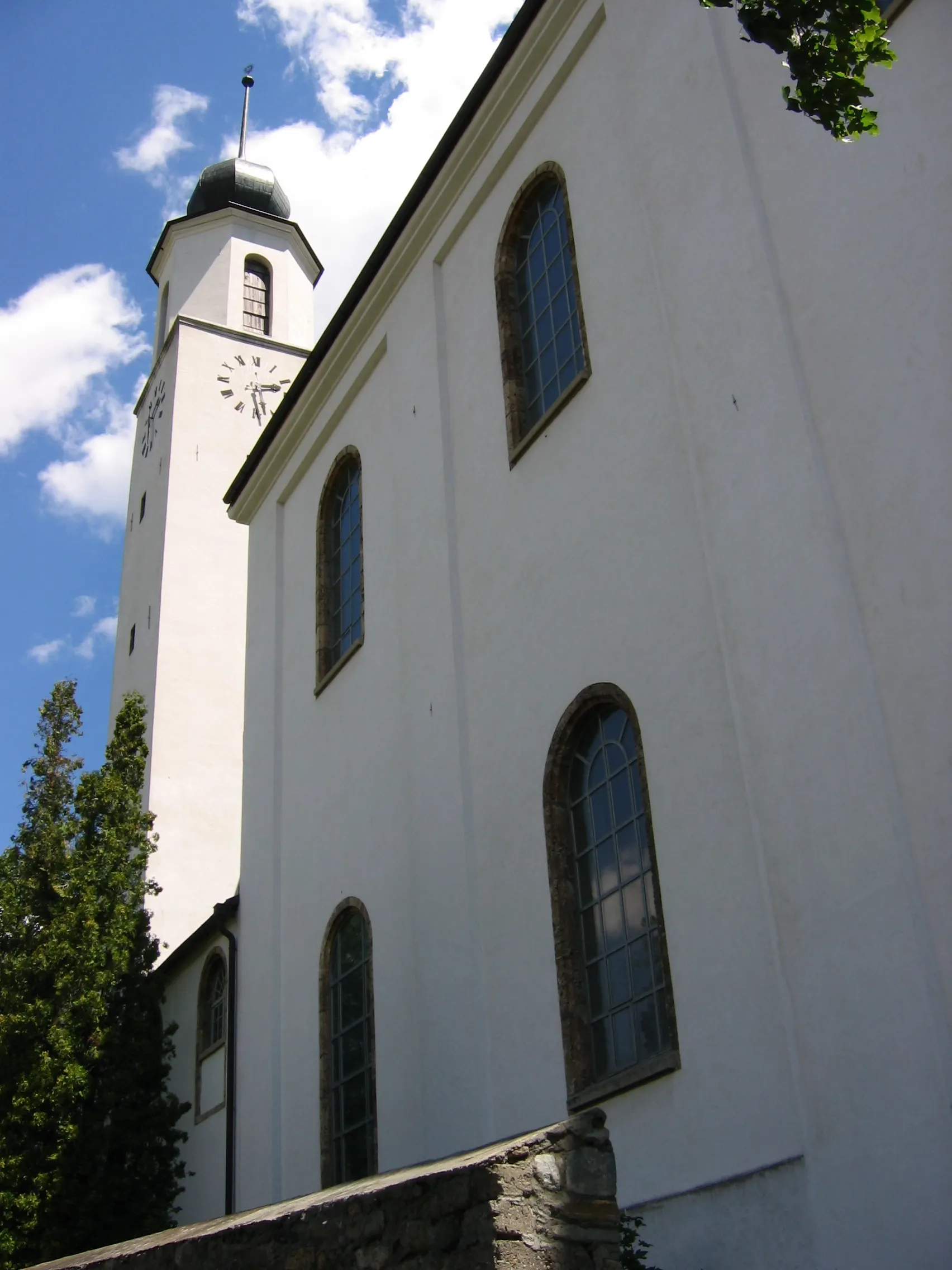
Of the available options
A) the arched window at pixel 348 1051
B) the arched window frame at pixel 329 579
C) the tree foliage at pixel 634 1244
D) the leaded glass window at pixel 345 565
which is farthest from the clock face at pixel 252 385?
the tree foliage at pixel 634 1244

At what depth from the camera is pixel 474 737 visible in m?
10.8

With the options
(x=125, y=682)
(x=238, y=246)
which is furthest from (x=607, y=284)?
(x=238, y=246)

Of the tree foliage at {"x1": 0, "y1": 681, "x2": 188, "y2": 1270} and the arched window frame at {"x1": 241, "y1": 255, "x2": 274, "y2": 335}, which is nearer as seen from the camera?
the tree foliage at {"x1": 0, "y1": 681, "x2": 188, "y2": 1270}

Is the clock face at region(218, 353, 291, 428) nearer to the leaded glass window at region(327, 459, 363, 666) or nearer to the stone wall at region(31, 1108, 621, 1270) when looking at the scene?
the leaded glass window at region(327, 459, 363, 666)

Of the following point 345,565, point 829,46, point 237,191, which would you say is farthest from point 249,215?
point 829,46

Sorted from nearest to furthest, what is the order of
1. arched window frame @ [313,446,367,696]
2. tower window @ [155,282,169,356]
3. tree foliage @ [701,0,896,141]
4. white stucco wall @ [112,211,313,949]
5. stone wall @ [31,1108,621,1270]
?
1. stone wall @ [31,1108,621,1270]
2. tree foliage @ [701,0,896,141]
3. arched window frame @ [313,446,367,696]
4. white stucco wall @ [112,211,313,949]
5. tower window @ [155,282,169,356]

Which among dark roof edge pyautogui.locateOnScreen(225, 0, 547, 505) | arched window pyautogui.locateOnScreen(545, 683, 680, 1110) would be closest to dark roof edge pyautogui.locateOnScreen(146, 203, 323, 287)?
dark roof edge pyautogui.locateOnScreen(225, 0, 547, 505)

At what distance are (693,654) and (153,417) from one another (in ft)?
67.5

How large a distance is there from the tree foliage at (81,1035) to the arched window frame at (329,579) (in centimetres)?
264

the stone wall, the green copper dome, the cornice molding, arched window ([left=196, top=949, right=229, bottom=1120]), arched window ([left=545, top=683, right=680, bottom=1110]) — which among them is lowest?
the stone wall

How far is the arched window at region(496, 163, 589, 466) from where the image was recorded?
10.8m

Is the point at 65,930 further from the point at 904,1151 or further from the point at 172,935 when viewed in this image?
the point at 904,1151

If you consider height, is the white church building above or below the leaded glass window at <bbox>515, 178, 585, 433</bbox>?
below

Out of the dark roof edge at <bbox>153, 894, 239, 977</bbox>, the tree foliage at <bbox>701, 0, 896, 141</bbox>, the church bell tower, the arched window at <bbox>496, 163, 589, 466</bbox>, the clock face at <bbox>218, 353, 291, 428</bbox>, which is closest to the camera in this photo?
the tree foliage at <bbox>701, 0, 896, 141</bbox>
